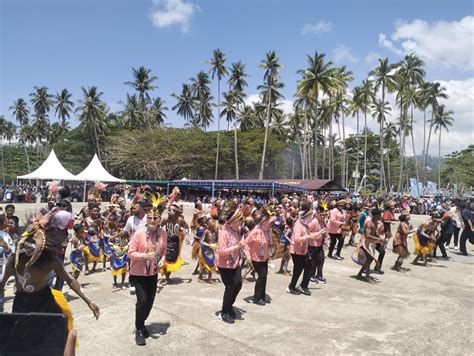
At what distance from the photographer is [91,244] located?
26.2 ft

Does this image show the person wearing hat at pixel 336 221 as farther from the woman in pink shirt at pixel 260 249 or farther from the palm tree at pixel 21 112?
the palm tree at pixel 21 112

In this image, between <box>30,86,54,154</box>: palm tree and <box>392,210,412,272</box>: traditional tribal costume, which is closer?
<box>392,210,412,272</box>: traditional tribal costume

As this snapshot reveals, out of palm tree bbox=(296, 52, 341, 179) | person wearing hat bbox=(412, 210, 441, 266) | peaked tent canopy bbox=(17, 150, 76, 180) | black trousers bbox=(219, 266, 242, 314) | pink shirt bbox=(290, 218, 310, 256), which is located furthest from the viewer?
palm tree bbox=(296, 52, 341, 179)

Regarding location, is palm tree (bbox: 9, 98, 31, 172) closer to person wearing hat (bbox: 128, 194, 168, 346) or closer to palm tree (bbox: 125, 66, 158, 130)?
palm tree (bbox: 125, 66, 158, 130)

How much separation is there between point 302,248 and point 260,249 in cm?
102

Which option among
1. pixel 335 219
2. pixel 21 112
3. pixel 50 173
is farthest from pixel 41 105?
pixel 335 219

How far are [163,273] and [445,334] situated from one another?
203 inches

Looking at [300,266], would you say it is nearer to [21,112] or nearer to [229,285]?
[229,285]

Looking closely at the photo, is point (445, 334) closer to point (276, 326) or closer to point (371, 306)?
point (371, 306)

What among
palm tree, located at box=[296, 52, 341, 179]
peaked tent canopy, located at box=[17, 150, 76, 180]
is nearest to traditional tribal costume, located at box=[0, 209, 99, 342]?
peaked tent canopy, located at box=[17, 150, 76, 180]

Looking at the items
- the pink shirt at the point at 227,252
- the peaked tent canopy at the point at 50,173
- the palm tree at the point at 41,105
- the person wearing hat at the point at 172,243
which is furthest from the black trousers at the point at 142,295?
the palm tree at the point at 41,105

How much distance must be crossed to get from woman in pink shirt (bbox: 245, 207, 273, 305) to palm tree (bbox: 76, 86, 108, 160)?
167 ft

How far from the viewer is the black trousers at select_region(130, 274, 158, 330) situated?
4629 mm

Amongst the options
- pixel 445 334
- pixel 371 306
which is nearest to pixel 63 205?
pixel 371 306
